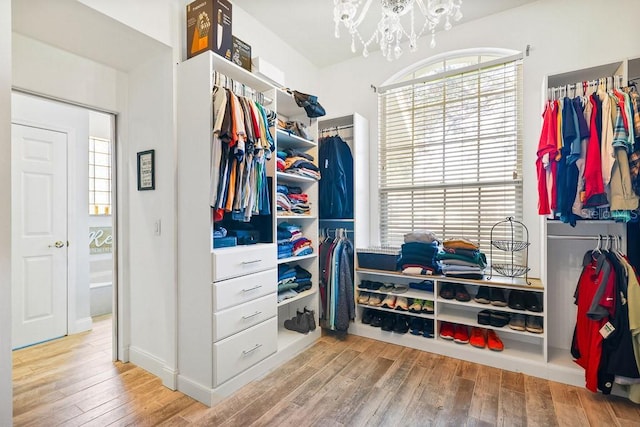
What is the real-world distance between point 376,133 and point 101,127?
3.88 metres

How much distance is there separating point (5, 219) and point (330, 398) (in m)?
1.94

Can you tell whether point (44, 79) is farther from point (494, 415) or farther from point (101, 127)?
point (494, 415)

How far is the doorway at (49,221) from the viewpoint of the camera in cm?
273

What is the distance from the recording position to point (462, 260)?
251cm

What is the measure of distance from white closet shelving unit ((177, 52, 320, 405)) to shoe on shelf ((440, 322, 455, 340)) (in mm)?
1487

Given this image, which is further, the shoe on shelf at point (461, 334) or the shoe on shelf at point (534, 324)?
the shoe on shelf at point (461, 334)

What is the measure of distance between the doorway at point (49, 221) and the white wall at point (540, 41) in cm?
318

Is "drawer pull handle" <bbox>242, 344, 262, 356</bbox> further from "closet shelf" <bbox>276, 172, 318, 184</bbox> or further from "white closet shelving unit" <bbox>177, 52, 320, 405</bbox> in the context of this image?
"closet shelf" <bbox>276, 172, 318, 184</bbox>

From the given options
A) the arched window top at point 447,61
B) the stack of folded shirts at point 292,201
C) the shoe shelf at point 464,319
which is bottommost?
the shoe shelf at point 464,319

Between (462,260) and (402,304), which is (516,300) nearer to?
(462,260)

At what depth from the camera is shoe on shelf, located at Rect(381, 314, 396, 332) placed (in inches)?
108

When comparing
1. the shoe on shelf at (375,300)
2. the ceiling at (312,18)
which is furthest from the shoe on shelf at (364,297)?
the ceiling at (312,18)

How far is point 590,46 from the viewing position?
2322mm

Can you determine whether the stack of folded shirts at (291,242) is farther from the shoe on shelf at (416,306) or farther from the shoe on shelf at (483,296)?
the shoe on shelf at (483,296)
